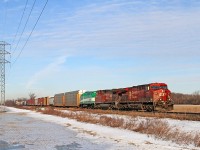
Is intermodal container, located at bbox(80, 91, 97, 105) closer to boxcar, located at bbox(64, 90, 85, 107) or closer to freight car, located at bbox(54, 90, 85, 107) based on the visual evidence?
boxcar, located at bbox(64, 90, 85, 107)

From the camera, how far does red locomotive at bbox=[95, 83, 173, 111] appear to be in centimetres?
3397

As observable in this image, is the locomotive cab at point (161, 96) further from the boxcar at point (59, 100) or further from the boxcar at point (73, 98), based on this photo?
the boxcar at point (59, 100)

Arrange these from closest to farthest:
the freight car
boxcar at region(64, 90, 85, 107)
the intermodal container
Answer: the intermodal container
boxcar at region(64, 90, 85, 107)
the freight car

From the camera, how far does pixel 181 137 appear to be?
1384 centimetres

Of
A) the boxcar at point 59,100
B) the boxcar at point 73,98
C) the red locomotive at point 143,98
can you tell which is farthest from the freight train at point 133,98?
the boxcar at point 59,100

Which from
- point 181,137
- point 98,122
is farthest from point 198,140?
point 98,122

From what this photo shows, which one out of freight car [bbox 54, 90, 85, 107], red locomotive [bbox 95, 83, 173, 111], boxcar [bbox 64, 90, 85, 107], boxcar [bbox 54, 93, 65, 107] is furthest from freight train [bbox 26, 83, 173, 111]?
boxcar [bbox 54, 93, 65, 107]

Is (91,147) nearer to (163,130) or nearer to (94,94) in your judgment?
(163,130)

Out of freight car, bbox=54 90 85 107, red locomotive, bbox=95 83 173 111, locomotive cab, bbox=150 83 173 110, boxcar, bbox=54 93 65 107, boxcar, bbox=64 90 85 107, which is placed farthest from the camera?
boxcar, bbox=54 93 65 107

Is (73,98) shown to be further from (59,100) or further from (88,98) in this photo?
(59,100)

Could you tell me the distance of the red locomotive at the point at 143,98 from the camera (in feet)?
111

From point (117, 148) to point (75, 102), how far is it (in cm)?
5206

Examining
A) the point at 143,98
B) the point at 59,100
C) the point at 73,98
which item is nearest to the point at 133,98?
the point at 143,98

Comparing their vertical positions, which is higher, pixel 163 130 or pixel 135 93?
pixel 135 93
